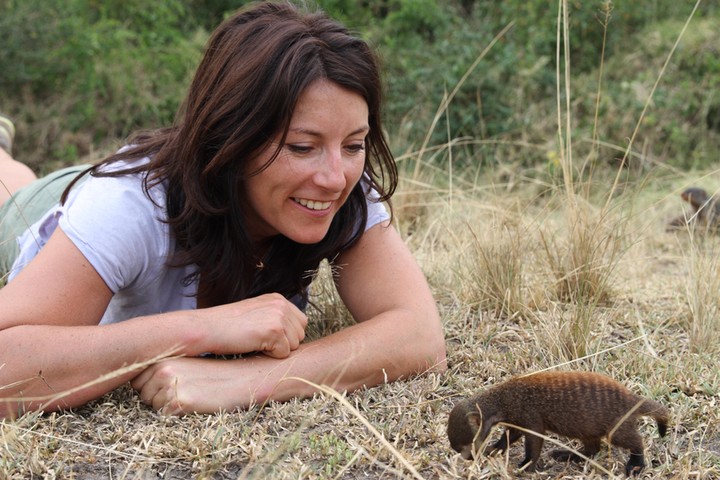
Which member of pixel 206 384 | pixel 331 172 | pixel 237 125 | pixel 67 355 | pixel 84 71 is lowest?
pixel 84 71

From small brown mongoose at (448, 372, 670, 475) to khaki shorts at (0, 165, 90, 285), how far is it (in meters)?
2.47

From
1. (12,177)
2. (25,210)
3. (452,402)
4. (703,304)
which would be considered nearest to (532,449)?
(452,402)

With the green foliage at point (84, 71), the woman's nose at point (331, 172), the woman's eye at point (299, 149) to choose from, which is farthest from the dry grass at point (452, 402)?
the green foliage at point (84, 71)

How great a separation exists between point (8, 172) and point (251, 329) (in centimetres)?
244

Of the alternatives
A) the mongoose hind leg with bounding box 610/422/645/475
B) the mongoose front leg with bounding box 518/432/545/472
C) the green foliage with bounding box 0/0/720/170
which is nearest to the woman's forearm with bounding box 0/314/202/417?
the mongoose front leg with bounding box 518/432/545/472

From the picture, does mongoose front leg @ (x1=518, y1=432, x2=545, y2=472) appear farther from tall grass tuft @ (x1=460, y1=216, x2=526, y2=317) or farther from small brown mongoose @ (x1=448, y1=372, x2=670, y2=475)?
tall grass tuft @ (x1=460, y1=216, x2=526, y2=317)

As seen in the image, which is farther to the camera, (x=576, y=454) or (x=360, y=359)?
(x=360, y=359)

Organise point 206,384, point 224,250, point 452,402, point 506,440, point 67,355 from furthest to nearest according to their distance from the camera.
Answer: point 224,250, point 452,402, point 206,384, point 67,355, point 506,440

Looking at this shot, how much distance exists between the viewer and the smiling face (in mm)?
2752

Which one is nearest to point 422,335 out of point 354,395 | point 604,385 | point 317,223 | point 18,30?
point 354,395

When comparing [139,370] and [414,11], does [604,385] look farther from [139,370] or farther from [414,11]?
[414,11]

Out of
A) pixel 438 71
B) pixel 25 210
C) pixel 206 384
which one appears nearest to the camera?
pixel 206 384

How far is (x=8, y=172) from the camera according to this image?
14.8ft

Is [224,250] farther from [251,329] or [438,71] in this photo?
[438,71]
